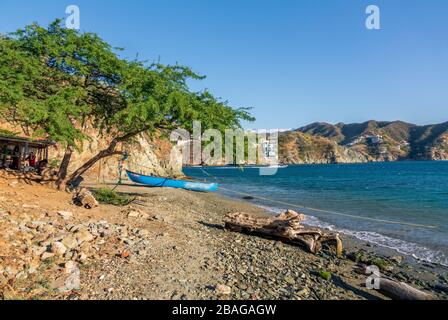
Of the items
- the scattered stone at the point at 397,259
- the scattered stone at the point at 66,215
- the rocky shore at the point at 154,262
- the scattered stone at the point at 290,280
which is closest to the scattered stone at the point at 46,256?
the rocky shore at the point at 154,262

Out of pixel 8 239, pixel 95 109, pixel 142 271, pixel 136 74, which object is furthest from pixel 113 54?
pixel 142 271

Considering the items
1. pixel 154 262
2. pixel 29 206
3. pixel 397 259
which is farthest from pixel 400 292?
pixel 29 206

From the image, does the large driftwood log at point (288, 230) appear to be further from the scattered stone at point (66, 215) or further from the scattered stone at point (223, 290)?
the scattered stone at point (66, 215)

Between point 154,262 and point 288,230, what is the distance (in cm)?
580

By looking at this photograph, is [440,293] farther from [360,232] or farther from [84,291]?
[84,291]

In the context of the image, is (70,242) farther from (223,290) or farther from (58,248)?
(223,290)

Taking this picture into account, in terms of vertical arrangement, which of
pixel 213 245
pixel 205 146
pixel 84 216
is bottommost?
pixel 213 245

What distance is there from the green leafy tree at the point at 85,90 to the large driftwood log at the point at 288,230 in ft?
14.9

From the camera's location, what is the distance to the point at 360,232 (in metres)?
15.5

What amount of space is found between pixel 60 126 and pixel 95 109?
14.7 ft

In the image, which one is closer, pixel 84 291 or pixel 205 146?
pixel 84 291

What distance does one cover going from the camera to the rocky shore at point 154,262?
609 cm

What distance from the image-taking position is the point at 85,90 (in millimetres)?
14789
